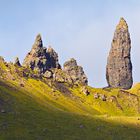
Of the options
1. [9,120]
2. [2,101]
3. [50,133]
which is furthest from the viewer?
[2,101]

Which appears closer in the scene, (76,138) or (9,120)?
(76,138)

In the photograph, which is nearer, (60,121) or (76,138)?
(76,138)

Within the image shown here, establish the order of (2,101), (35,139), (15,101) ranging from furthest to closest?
1. (15,101)
2. (2,101)
3. (35,139)

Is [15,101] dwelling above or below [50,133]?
above

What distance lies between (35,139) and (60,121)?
19.8 metres

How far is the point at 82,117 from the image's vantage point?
348 feet

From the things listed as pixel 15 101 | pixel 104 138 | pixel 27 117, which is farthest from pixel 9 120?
pixel 15 101

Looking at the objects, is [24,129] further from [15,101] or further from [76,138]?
[15,101]

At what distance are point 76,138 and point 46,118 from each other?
60.8ft

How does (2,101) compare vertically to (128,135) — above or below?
above

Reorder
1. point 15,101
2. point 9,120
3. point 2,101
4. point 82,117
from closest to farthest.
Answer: point 9,120, point 82,117, point 2,101, point 15,101

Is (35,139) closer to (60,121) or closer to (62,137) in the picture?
(62,137)

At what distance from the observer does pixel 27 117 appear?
318 feet

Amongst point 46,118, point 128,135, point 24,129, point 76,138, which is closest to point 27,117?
point 46,118
